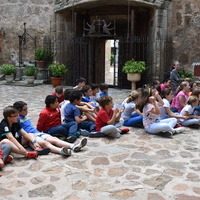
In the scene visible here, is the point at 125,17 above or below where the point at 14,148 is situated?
above

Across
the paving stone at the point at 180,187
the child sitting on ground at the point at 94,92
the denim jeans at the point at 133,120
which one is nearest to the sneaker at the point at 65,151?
the paving stone at the point at 180,187

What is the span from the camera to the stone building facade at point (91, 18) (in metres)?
14.0

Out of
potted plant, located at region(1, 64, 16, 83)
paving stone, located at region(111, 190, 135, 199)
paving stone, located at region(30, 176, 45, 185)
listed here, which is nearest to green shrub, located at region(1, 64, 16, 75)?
potted plant, located at region(1, 64, 16, 83)

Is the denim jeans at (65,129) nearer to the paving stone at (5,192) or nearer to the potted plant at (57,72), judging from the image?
the paving stone at (5,192)

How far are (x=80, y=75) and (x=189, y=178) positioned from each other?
12040mm

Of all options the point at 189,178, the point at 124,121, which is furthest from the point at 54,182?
the point at 124,121

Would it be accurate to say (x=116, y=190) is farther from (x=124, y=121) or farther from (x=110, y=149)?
(x=124, y=121)

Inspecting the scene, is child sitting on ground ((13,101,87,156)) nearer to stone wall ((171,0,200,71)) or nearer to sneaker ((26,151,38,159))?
sneaker ((26,151,38,159))

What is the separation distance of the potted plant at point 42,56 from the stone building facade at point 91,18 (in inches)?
14.9

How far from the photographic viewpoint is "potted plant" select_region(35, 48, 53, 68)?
16.4 m

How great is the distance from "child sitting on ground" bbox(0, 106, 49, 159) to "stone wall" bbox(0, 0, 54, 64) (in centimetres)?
1207

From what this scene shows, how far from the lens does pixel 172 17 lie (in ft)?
46.5

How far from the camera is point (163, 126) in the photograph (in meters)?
6.77

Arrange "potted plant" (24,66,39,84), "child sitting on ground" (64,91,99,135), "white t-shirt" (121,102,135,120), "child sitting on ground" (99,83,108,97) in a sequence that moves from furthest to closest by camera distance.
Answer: "potted plant" (24,66,39,84), "child sitting on ground" (99,83,108,97), "white t-shirt" (121,102,135,120), "child sitting on ground" (64,91,99,135)
